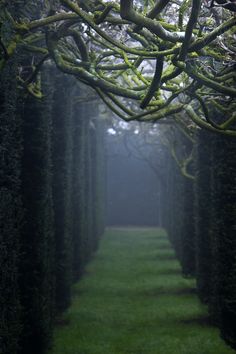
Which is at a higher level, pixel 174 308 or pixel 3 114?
pixel 3 114

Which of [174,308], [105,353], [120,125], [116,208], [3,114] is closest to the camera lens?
[3,114]

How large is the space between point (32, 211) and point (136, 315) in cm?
389

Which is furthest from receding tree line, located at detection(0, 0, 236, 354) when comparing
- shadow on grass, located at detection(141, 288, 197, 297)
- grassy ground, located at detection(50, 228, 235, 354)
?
shadow on grass, located at detection(141, 288, 197, 297)

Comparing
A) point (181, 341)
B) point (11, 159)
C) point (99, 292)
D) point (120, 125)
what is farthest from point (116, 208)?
point (11, 159)

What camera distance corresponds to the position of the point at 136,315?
10633mm

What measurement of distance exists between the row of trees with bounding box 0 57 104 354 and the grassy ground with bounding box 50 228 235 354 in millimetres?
709

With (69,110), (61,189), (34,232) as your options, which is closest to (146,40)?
(34,232)

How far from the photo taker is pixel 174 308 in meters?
10.9

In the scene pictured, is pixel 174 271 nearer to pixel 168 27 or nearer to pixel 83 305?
pixel 83 305

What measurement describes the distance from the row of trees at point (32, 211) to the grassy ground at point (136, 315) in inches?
27.9

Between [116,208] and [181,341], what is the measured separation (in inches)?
1123

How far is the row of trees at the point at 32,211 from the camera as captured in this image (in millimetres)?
6195

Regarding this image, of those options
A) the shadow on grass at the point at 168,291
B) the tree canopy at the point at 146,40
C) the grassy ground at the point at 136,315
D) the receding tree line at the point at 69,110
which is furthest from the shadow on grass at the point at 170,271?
the tree canopy at the point at 146,40

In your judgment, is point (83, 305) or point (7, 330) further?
point (83, 305)
